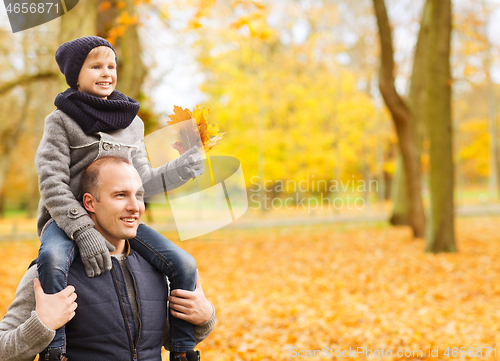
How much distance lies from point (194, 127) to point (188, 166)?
0.15 m

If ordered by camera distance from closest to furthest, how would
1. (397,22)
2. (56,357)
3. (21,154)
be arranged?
(56,357)
(397,22)
(21,154)

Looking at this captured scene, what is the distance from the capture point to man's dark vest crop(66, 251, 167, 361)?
4.77 ft

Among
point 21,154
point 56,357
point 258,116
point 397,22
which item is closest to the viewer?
point 56,357

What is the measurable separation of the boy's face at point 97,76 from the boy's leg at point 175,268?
0.61 metres

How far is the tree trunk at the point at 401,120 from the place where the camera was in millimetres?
10750

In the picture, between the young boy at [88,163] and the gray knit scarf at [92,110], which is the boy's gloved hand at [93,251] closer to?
the young boy at [88,163]

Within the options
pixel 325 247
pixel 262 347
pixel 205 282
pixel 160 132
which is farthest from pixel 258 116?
pixel 160 132

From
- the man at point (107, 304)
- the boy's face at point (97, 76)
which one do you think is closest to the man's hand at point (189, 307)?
the man at point (107, 304)

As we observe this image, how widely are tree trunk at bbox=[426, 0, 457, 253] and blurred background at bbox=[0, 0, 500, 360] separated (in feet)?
0.10

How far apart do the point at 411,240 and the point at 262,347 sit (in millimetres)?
8613

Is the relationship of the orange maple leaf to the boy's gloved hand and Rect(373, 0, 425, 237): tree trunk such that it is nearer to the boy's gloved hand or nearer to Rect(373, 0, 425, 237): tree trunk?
the boy's gloved hand

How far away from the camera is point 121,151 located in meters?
1.63

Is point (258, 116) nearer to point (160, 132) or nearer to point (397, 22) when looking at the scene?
point (397, 22)

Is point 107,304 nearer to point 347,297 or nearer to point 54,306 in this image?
point 54,306
